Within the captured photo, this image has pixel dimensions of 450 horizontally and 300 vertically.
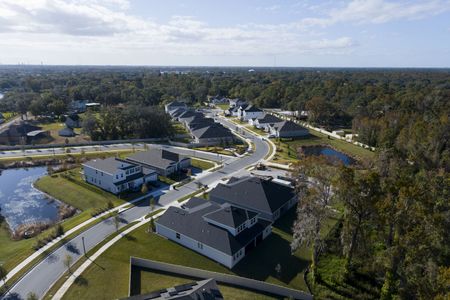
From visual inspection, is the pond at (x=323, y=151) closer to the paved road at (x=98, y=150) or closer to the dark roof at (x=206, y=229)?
the paved road at (x=98, y=150)

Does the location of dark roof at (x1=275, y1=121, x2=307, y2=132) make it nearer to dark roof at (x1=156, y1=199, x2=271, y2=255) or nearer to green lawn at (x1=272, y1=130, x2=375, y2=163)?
green lawn at (x1=272, y1=130, x2=375, y2=163)

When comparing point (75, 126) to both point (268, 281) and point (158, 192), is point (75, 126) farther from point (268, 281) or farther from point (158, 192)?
point (268, 281)

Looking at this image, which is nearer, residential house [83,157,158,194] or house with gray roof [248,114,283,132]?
residential house [83,157,158,194]

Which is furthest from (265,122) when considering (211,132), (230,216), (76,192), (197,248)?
(197,248)

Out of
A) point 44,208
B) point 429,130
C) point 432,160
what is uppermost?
point 429,130

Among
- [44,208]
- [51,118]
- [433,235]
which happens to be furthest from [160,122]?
[433,235]

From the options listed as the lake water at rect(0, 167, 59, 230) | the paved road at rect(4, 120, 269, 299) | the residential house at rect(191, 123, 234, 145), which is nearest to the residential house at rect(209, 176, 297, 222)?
the paved road at rect(4, 120, 269, 299)
